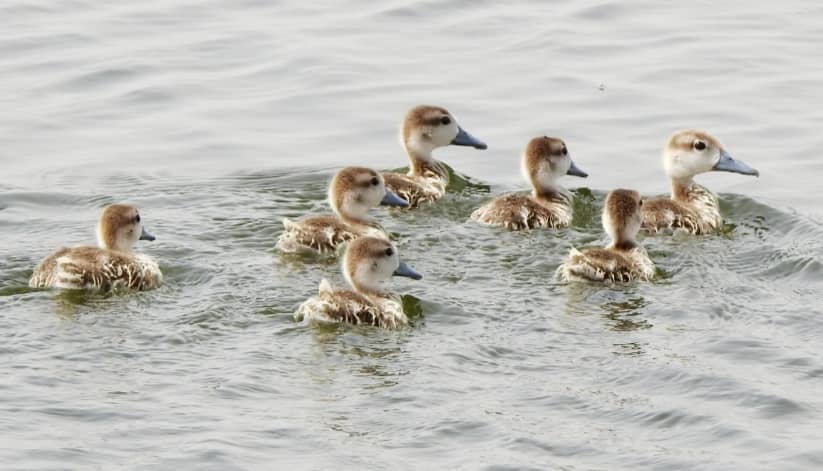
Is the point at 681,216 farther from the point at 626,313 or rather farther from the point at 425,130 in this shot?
the point at 425,130

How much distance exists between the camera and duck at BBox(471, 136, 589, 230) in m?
12.5

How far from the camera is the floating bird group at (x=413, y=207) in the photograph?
35.1 feet

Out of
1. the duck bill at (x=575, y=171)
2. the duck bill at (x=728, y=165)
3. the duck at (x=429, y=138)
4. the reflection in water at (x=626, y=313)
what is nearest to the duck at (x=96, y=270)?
the reflection in water at (x=626, y=313)

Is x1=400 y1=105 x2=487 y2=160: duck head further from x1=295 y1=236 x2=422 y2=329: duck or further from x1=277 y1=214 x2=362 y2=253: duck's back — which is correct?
x1=295 y1=236 x2=422 y2=329: duck

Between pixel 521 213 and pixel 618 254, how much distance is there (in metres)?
1.22

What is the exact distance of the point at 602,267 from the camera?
11.2m

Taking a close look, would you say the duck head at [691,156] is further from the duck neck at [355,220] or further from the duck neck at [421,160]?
the duck neck at [355,220]

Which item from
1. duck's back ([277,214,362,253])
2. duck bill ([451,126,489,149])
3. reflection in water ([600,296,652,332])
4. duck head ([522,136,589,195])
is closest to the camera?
reflection in water ([600,296,652,332])

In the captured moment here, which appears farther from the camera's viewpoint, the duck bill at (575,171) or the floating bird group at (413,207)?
the duck bill at (575,171)

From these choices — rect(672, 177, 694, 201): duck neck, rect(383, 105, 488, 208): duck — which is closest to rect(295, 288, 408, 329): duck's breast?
rect(383, 105, 488, 208): duck

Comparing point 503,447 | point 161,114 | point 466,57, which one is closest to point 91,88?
point 161,114

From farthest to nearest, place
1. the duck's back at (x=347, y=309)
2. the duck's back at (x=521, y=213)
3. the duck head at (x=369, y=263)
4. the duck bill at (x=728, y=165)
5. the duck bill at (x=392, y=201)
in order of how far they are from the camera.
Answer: the duck bill at (x=728, y=165) → the duck bill at (x=392, y=201) → the duck's back at (x=521, y=213) → the duck head at (x=369, y=263) → the duck's back at (x=347, y=309)

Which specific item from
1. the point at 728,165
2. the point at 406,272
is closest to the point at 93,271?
the point at 406,272

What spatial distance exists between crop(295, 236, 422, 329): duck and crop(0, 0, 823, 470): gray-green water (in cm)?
14
